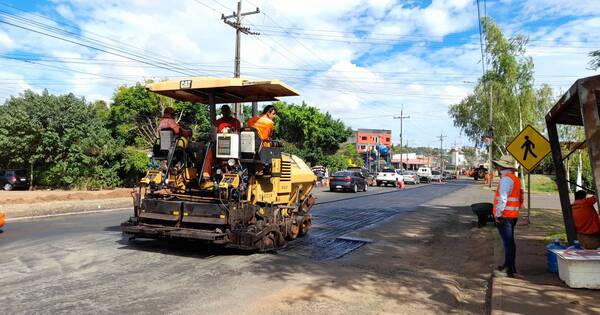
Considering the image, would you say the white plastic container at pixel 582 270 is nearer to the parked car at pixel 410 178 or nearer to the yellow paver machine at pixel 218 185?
the yellow paver machine at pixel 218 185

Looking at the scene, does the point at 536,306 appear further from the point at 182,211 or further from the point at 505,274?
the point at 182,211

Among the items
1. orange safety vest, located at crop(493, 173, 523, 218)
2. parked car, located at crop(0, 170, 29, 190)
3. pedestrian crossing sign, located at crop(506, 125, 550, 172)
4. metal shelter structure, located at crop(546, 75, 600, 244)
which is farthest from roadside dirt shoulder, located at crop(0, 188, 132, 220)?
metal shelter structure, located at crop(546, 75, 600, 244)

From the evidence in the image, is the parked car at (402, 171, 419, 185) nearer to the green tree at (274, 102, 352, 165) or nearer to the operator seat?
the green tree at (274, 102, 352, 165)

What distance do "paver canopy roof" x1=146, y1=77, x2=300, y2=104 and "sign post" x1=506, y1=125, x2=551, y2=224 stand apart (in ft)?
20.6

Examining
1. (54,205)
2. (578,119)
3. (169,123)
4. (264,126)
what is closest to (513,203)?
(578,119)

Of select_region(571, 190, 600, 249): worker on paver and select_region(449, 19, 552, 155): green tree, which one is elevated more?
select_region(449, 19, 552, 155): green tree

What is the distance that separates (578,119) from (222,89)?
6514 millimetres

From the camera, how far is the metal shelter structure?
525 centimetres

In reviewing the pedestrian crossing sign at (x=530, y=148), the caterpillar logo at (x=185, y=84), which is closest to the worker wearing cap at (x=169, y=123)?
the caterpillar logo at (x=185, y=84)

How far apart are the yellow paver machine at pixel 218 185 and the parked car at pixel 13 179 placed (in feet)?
69.6

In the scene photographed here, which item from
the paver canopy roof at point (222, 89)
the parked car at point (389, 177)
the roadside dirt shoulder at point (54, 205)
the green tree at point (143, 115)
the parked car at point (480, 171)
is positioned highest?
the green tree at point (143, 115)

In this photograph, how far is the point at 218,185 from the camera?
314 inches

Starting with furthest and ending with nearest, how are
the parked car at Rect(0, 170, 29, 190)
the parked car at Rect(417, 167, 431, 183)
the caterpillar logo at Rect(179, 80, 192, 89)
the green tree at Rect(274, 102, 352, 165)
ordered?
the parked car at Rect(417, 167, 431, 183) → the green tree at Rect(274, 102, 352, 165) → the parked car at Rect(0, 170, 29, 190) → the caterpillar logo at Rect(179, 80, 192, 89)

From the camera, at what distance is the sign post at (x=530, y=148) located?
1137 centimetres
